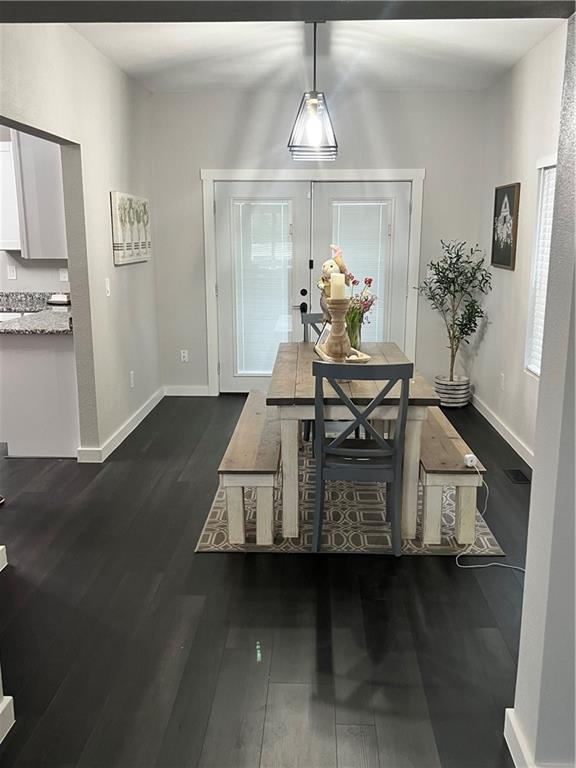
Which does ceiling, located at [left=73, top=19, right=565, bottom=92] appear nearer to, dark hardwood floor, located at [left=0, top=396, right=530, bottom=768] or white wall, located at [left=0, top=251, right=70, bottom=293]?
white wall, located at [left=0, top=251, right=70, bottom=293]

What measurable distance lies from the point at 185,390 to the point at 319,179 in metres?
2.27

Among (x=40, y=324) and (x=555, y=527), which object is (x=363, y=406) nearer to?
(x=555, y=527)

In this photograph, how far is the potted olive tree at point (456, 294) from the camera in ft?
17.9

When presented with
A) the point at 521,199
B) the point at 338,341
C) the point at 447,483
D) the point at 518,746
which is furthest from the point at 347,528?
the point at 521,199

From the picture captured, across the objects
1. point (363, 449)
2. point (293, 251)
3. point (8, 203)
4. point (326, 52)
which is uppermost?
point (326, 52)

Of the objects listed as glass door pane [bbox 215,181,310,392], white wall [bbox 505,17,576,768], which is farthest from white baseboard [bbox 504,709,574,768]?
glass door pane [bbox 215,181,310,392]

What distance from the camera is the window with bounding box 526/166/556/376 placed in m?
4.10

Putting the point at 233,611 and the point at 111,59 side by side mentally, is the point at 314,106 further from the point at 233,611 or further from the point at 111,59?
the point at 233,611

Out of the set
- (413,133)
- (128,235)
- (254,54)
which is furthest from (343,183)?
(128,235)

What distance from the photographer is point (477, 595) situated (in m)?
A: 2.80

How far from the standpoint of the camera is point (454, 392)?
562 centimetres

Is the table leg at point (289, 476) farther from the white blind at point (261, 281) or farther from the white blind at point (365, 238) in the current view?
the white blind at point (261, 281)

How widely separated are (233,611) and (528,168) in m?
3.48

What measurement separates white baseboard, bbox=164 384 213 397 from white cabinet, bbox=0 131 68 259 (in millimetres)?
1947
